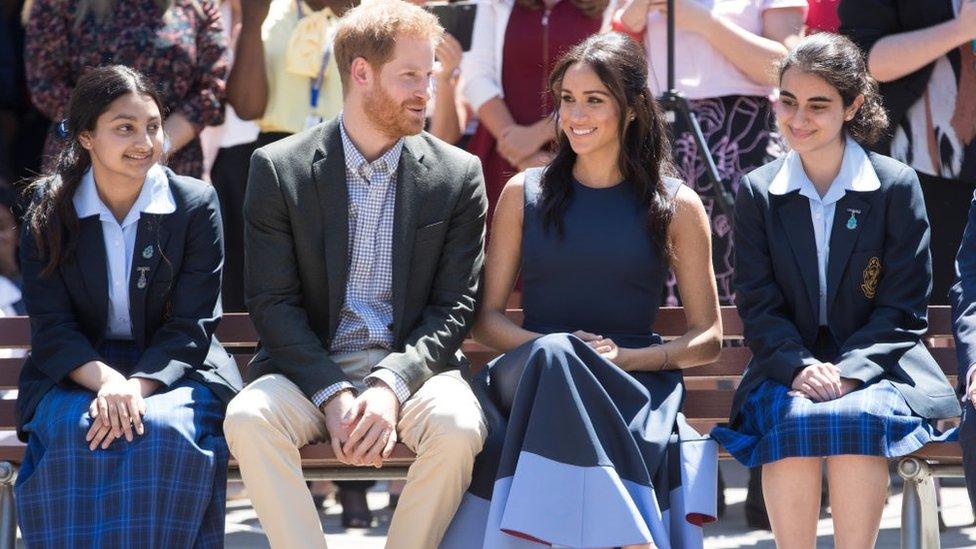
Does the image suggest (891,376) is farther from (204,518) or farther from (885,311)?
(204,518)

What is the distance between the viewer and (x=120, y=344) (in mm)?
5004

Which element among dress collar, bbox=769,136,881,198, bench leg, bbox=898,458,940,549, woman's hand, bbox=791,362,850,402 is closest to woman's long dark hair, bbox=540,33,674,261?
dress collar, bbox=769,136,881,198

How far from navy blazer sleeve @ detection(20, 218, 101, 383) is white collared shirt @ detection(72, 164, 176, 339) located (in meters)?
0.13

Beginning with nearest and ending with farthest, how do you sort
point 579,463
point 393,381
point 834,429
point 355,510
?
point 579,463 < point 834,429 < point 393,381 < point 355,510

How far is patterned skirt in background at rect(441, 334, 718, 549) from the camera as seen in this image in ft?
14.1

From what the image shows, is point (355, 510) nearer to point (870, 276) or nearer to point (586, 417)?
point (586, 417)

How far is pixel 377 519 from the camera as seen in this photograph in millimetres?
6348

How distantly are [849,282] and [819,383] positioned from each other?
39 cm

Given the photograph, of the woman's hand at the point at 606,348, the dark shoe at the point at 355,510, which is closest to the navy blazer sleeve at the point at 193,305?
the woman's hand at the point at 606,348

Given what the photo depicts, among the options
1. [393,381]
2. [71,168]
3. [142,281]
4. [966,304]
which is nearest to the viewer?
[393,381]

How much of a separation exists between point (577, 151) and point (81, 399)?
5.34 feet

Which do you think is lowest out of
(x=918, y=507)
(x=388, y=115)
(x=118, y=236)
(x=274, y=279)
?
(x=918, y=507)

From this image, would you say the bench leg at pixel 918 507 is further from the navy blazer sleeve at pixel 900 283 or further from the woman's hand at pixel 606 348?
the woman's hand at pixel 606 348

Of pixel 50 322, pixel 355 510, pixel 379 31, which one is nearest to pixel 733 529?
pixel 355 510
